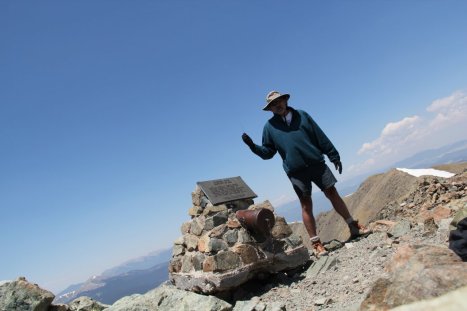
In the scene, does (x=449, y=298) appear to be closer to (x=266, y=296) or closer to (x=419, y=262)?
(x=419, y=262)

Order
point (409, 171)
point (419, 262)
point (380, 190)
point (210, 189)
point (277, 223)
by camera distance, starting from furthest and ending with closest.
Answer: point (380, 190)
point (409, 171)
point (210, 189)
point (277, 223)
point (419, 262)

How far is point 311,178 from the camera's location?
8273 mm

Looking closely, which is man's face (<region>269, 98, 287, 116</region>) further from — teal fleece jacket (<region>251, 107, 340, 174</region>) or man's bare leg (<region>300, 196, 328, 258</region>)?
man's bare leg (<region>300, 196, 328, 258</region>)

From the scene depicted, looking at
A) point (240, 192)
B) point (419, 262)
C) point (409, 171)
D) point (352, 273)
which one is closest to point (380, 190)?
point (409, 171)

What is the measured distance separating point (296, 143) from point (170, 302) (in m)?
3.83

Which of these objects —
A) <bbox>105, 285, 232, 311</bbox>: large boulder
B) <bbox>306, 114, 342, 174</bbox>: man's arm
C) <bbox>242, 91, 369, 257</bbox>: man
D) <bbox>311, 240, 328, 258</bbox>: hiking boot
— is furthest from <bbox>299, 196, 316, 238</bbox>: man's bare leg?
<bbox>105, 285, 232, 311</bbox>: large boulder

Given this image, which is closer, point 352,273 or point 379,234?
point 352,273

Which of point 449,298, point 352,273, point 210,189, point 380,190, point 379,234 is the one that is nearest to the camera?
point 449,298

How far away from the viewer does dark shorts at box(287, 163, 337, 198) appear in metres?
8.19

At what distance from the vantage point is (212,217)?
8484 millimetres

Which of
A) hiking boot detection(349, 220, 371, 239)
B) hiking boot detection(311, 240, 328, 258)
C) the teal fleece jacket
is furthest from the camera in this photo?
hiking boot detection(349, 220, 371, 239)

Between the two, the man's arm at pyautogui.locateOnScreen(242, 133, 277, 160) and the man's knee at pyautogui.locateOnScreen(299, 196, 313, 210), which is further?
the man's arm at pyautogui.locateOnScreen(242, 133, 277, 160)

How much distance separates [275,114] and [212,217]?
2.55 metres

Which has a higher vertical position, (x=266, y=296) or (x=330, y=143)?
(x=330, y=143)
